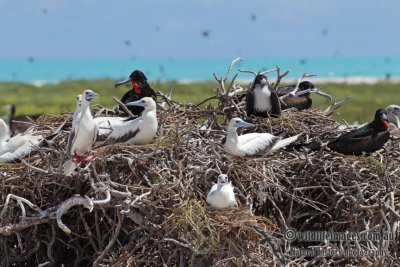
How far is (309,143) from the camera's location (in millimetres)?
8219

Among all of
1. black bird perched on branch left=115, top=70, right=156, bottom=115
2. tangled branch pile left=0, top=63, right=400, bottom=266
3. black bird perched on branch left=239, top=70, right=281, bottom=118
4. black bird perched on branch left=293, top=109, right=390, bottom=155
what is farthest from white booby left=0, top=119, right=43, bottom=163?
black bird perched on branch left=293, top=109, right=390, bottom=155

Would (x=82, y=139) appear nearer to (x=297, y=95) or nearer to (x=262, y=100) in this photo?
(x=262, y=100)

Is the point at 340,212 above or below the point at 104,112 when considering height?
below

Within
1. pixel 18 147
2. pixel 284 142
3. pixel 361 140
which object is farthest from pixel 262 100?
pixel 18 147

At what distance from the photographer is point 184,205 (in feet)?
23.6

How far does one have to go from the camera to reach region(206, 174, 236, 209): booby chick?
23.3 ft

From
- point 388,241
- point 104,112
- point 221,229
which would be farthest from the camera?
point 104,112

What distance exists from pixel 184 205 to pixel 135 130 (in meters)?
0.98

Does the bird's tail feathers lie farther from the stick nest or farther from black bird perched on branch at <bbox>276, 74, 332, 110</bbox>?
black bird perched on branch at <bbox>276, 74, 332, 110</bbox>

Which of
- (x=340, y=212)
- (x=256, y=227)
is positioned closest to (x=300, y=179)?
(x=340, y=212)

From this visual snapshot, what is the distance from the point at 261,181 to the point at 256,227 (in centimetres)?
59

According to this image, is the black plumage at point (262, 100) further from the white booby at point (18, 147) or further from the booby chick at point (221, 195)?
the white booby at point (18, 147)

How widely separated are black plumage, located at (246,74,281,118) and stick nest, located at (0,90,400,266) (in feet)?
2.29

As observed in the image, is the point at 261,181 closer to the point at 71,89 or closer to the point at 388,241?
the point at 388,241
